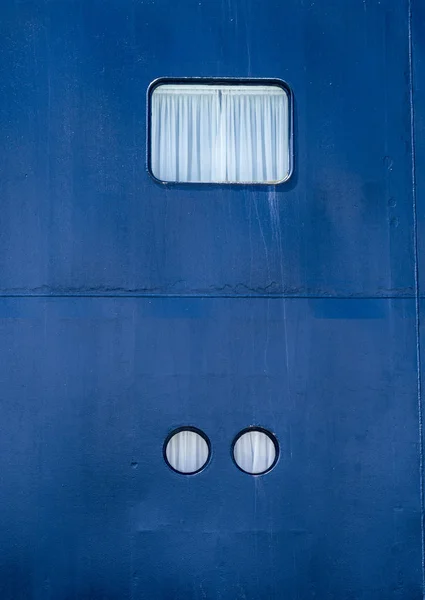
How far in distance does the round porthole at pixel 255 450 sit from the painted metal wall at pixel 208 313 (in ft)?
0.18

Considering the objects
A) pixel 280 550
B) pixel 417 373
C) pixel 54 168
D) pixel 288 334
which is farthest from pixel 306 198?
pixel 280 550

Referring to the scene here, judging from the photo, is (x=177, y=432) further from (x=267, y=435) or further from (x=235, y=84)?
(x=235, y=84)

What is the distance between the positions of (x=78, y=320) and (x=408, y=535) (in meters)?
2.25

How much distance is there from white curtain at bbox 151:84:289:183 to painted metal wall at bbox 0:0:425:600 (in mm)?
124

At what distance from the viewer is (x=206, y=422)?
4.39 m

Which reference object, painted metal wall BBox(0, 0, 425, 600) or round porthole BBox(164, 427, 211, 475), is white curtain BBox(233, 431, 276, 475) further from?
round porthole BBox(164, 427, 211, 475)

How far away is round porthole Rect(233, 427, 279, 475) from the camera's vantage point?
4410mm

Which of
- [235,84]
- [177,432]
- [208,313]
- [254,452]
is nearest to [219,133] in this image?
[235,84]

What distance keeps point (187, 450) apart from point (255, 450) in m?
0.39

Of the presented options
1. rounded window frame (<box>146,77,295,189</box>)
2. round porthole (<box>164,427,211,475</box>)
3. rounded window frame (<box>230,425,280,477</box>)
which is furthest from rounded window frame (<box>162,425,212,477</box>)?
rounded window frame (<box>146,77,295,189</box>)

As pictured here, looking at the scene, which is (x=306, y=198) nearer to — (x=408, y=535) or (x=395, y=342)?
(x=395, y=342)

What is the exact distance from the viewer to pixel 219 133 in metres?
4.73

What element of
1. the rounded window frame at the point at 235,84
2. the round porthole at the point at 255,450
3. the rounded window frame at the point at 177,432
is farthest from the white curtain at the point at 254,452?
the rounded window frame at the point at 235,84

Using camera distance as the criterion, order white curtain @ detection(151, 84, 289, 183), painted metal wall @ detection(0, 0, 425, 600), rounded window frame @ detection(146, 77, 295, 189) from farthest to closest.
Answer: white curtain @ detection(151, 84, 289, 183) < rounded window frame @ detection(146, 77, 295, 189) < painted metal wall @ detection(0, 0, 425, 600)
